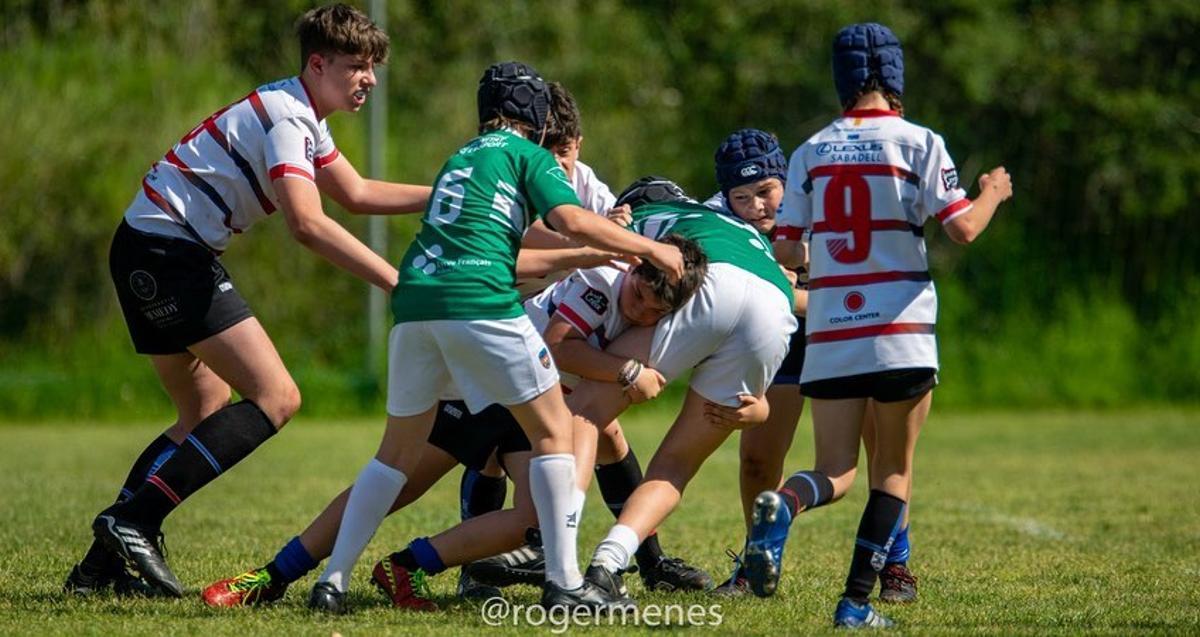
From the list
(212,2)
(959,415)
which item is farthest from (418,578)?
(212,2)

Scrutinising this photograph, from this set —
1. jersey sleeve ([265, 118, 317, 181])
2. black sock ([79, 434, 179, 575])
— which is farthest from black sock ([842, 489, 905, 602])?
black sock ([79, 434, 179, 575])

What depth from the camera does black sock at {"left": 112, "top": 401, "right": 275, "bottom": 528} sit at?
16.8 feet

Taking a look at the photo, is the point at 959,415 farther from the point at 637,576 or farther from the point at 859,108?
the point at 859,108

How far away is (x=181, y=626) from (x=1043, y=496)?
578 centimetres

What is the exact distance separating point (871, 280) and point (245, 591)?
215cm

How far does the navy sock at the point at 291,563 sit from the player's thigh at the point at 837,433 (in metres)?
1.62

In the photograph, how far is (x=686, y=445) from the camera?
5125 millimetres

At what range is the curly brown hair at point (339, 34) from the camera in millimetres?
5230

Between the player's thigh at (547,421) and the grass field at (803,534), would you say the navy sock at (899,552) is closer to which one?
the grass field at (803,534)

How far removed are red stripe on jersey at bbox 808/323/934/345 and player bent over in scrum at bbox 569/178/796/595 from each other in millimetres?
341

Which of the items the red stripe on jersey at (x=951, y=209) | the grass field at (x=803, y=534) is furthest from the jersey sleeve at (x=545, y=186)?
the grass field at (x=803, y=534)

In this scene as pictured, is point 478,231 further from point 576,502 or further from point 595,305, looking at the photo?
point 576,502

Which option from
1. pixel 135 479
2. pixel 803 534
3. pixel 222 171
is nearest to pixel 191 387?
pixel 135 479

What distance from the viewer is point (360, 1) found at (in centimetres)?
1744
